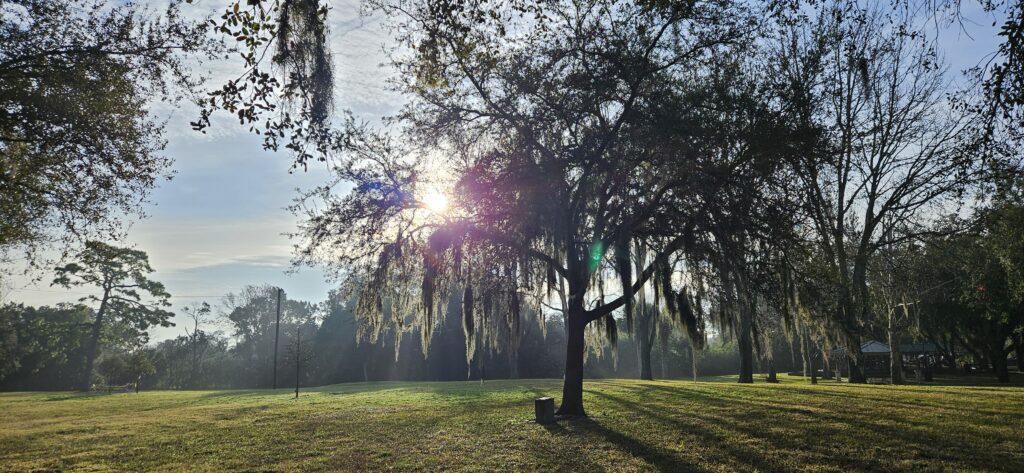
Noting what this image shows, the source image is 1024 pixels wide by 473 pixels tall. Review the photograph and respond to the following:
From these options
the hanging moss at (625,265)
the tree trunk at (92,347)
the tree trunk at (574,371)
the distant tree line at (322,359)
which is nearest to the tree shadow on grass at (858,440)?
the tree trunk at (574,371)

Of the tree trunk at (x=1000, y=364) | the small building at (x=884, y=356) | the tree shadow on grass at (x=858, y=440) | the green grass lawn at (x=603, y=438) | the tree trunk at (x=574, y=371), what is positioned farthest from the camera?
the small building at (x=884, y=356)

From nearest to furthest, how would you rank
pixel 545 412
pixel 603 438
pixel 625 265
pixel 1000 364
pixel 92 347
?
pixel 603 438, pixel 545 412, pixel 625 265, pixel 1000 364, pixel 92 347

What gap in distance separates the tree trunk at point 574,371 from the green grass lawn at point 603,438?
710mm

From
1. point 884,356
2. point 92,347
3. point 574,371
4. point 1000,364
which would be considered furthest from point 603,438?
point 92,347

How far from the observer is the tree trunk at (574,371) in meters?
11.9

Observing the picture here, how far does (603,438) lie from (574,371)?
8.95ft

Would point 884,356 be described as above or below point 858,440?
below

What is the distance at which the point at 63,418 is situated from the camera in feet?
56.7

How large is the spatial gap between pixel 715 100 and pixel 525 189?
3.96 metres

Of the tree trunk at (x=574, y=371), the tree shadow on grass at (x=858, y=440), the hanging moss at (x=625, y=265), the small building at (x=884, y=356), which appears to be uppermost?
the hanging moss at (x=625, y=265)

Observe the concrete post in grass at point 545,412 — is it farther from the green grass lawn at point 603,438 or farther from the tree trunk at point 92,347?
the tree trunk at point 92,347

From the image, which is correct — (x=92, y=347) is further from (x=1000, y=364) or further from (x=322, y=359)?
(x=1000, y=364)

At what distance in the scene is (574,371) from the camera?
39.6ft

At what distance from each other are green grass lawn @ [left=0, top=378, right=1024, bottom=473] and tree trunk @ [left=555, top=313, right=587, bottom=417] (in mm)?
710
